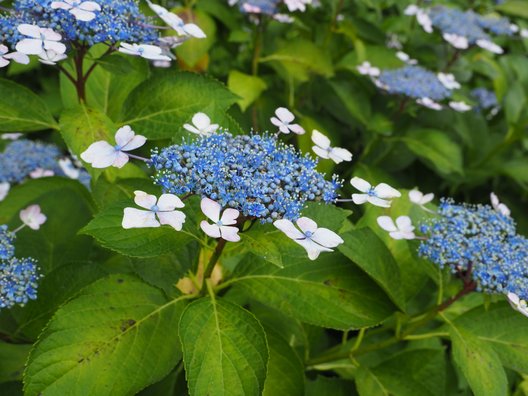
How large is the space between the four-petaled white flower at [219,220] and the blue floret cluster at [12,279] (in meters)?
0.48

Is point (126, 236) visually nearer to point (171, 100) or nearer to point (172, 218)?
point (172, 218)

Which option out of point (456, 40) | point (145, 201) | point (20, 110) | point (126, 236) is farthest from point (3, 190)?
point (456, 40)

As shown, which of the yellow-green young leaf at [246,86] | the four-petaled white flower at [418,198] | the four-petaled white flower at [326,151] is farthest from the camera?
the yellow-green young leaf at [246,86]

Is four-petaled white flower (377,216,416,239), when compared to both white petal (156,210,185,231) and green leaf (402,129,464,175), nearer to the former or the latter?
white petal (156,210,185,231)

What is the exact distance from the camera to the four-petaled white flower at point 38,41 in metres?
1.15

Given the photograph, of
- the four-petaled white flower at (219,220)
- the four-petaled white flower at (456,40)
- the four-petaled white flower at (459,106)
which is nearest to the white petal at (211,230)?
the four-petaled white flower at (219,220)

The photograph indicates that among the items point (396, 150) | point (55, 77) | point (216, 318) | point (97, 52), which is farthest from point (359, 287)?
point (55, 77)

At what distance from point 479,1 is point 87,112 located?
286 cm

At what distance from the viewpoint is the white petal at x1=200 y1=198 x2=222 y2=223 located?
39.2 inches

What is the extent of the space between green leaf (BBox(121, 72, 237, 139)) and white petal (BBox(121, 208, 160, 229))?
1.61ft

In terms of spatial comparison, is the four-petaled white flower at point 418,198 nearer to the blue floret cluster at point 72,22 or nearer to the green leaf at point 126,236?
the green leaf at point 126,236

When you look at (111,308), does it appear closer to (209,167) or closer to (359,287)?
(209,167)

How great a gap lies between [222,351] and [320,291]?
0.30 meters

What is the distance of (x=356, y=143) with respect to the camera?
2.78m
